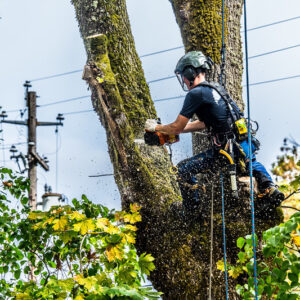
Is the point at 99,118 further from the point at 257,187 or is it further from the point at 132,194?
the point at 257,187

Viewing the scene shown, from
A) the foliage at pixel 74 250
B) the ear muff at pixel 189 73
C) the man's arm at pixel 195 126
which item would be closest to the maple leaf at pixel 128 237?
the foliage at pixel 74 250

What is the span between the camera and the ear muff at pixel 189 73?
412cm

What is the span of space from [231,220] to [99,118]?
4.68 ft

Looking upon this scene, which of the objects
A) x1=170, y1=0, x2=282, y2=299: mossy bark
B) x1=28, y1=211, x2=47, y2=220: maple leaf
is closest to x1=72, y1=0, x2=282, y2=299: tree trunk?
x1=170, y1=0, x2=282, y2=299: mossy bark

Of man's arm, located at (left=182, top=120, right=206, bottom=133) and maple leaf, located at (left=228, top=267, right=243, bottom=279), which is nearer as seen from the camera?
maple leaf, located at (left=228, top=267, right=243, bottom=279)

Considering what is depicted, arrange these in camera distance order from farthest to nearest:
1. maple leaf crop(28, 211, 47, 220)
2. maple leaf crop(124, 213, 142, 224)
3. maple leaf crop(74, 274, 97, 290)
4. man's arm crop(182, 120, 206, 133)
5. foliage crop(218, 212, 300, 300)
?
man's arm crop(182, 120, 206, 133) < maple leaf crop(28, 211, 47, 220) < maple leaf crop(124, 213, 142, 224) < maple leaf crop(74, 274, 97, 290) < foliage crop(218, 212, 300, 300)

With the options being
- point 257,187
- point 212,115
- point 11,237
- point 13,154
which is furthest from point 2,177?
point 13,154

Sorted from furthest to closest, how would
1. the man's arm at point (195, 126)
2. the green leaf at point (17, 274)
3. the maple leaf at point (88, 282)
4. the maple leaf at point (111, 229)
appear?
1. the man's arm at point (195, 126)
2. the green leaf at point (17, 274)
3. the maple leaf at point (111, 229)
4. the maple leaf at point (88, 282)

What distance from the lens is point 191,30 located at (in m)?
4.58

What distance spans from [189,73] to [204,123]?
17.7 inches

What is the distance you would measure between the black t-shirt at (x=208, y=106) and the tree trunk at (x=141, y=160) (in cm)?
48

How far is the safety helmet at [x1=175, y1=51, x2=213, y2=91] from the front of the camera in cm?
411

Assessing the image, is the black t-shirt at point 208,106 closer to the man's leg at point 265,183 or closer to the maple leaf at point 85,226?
the man's leg at point 265,183

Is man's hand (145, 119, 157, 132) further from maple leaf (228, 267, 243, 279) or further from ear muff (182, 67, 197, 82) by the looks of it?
maple leaf (228, 267, 243, 279)
